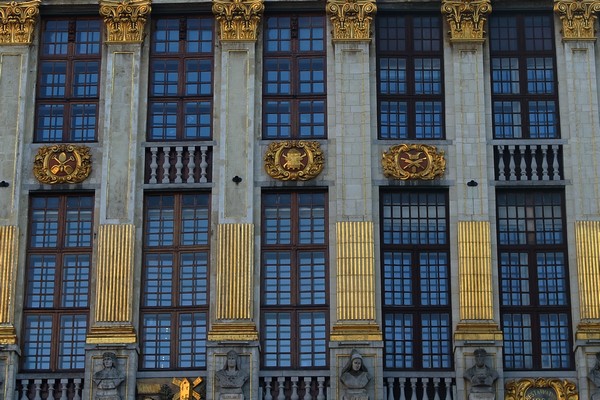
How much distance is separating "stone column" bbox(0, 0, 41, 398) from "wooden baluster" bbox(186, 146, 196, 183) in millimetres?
4504

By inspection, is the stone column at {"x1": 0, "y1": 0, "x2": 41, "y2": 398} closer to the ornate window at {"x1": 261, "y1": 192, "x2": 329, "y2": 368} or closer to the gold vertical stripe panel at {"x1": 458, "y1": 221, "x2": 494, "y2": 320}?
the ornate window at {"x1": 261, "y1": 192, "x2": 329, "y2": 368}

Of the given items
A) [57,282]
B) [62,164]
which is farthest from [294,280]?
[62,164]

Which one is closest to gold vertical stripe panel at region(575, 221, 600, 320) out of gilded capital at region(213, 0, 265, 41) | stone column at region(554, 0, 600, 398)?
stone column at region(554, 0, 600, 398)

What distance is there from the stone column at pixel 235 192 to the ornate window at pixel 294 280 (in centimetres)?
61

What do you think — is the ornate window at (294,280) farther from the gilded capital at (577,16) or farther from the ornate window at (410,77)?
the gilded capital at (577,16)

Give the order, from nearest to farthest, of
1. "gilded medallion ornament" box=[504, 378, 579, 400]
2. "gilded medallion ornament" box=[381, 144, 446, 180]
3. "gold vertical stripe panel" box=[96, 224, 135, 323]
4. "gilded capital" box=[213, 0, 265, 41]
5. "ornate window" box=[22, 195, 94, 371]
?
"gilded medallion ornament" box=[504, 378, 579, 400] < "gold vertical stripe panel" box=[96, 224, 135, 323] < "ornate window" box=[22, 195, 94, 371] < "gilded medallion ornament" box=[381, 144, 446, 180] < "gilded capital" box=[213, 0, 265, 41]

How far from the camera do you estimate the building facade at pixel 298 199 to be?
156 feet

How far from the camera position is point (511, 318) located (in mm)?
48094

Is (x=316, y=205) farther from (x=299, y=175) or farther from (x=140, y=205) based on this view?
(x=140, y=205)


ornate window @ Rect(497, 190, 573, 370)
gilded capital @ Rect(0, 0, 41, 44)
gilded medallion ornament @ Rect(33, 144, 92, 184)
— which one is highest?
gilded capital @ Rect(0, 0, 41, 44)

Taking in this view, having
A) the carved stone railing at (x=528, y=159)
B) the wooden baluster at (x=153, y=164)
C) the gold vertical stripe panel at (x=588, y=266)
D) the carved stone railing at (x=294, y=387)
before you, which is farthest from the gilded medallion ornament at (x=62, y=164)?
the gold vertical stripe panel at (x=588, y=266)

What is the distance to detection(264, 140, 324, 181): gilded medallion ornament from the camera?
4925 cm

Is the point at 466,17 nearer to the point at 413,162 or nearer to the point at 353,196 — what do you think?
the point at 413,162

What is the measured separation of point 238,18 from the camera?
167 ft
